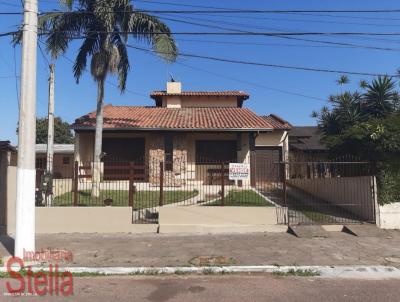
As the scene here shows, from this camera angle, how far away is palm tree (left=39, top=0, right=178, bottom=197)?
1523cm

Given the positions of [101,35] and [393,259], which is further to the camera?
[101,35]

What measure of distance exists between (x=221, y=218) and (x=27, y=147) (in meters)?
5.87

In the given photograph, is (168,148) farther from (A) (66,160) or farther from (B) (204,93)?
(A) (66,160)

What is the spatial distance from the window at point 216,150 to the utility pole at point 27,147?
1244cm

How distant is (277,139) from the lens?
86.5 ft

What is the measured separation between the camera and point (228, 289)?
6.79m

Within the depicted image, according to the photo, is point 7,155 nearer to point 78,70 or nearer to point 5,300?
point 78,70

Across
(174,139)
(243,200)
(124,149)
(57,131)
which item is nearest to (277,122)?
(174,139)

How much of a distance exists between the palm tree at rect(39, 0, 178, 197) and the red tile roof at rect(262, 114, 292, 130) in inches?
469

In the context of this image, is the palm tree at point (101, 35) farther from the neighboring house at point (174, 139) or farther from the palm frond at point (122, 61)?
the neighboring house at point (174, 139)

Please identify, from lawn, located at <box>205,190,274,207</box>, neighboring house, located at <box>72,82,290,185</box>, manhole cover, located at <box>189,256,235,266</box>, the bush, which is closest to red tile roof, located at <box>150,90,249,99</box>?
neighboring house, located at <box>72,82,290,185</box>

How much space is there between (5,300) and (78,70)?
12.1 meters

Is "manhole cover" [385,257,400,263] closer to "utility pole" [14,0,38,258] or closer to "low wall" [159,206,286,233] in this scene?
"low wall" [159,206,286,233]

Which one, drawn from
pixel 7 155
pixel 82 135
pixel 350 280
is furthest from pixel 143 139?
pixel 350 280
